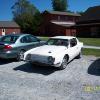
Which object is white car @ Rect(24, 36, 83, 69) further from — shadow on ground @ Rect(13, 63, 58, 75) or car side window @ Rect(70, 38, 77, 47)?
shadow on ground @ Rect(13, 63, 58, 75)

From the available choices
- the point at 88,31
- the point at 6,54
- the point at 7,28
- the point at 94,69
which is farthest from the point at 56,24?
the point at 94,69

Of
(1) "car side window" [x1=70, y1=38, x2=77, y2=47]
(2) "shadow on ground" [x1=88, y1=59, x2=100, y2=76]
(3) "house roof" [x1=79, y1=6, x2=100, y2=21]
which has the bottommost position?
(2) "shadow on ground" [x1=88, y1=59, x2=100, y2=76]

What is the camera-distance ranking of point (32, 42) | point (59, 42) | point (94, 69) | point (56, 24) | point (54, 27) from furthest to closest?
point (54, 27)
point (56, 24)
point (32, 42)
point (59, 42)
point (94, 69)

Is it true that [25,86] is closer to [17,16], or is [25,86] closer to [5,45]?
[5,45]

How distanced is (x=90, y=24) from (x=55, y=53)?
3382 cm

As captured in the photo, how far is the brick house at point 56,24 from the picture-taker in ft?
155

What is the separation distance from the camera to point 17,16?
75812 mm

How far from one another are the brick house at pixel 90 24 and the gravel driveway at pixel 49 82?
31.2 meters

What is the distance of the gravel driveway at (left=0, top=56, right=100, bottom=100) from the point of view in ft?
21.6

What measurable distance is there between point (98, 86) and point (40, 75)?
8.69ft

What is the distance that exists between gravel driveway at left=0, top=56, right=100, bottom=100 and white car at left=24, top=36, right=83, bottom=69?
0.48 m

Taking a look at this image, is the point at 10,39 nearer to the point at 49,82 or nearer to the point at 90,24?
the point at 49,82

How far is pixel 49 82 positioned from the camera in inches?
312

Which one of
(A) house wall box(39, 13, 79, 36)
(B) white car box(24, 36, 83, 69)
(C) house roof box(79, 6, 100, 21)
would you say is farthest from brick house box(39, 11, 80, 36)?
(B) white car box(24, 36, 83, 69)
